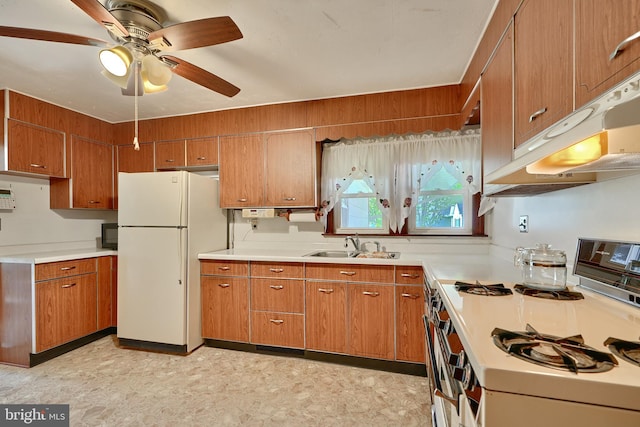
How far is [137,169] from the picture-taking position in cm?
331

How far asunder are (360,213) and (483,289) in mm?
1800

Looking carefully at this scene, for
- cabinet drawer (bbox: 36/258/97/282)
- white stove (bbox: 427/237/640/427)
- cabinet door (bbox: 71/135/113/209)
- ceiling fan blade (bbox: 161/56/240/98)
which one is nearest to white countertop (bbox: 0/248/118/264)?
cabinet drawer (bbox: 36/258/97/282)

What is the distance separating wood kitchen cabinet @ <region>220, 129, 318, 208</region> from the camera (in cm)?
282

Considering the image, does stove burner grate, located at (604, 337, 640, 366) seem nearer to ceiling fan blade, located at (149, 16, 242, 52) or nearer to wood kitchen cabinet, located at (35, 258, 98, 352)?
ceiling fan blade, located at (149, 16, 242, 52)

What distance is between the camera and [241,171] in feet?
9.78

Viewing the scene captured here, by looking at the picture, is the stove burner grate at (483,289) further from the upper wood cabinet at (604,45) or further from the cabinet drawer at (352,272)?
the cabinet drawer at (352,272)


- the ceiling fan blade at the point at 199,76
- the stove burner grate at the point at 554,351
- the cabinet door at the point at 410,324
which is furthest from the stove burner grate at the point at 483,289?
the ceiling fan blade at the point at 199,76

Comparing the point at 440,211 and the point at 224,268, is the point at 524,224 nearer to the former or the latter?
the point at 440,211

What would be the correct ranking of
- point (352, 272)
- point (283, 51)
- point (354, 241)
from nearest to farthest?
point (283, 51), point (352, 272), point (354, 241)

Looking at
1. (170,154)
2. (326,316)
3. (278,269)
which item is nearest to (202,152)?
(170,154)

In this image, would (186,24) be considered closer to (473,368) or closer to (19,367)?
(473,368)

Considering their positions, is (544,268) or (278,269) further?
(278,269)

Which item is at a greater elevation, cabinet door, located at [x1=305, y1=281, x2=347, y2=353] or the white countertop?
the white countertop

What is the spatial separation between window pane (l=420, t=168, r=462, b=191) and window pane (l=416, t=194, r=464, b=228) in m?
0.08
